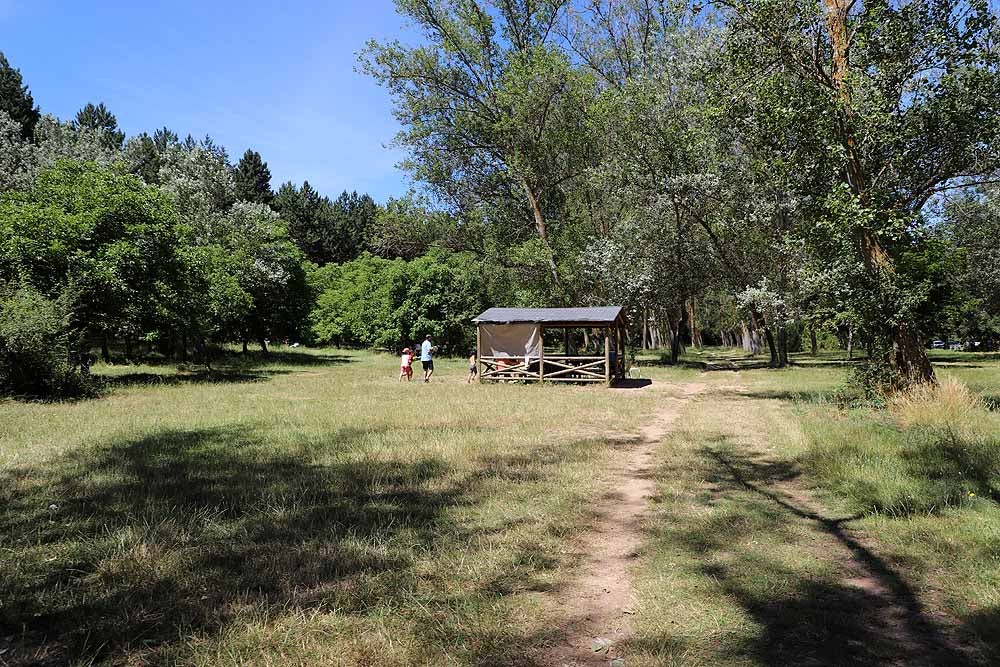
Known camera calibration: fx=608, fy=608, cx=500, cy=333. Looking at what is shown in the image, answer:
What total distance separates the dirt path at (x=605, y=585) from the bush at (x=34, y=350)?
16.3 m

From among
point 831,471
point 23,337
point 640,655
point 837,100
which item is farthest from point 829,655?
point 23,337

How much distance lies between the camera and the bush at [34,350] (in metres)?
16.2

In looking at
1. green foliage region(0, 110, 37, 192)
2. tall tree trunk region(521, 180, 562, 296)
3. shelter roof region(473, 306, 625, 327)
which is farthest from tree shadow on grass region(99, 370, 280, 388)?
tall tree trunk region(521, 180, 562, 296)

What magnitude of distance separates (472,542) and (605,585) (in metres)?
1.24

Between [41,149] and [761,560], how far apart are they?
41.4 meters

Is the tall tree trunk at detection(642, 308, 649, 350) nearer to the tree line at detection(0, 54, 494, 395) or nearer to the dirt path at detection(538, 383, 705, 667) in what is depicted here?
the tree line at detection(0, 54, 494, 395)

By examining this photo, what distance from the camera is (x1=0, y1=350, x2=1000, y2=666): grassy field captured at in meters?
3.51

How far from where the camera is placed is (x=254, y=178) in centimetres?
6384

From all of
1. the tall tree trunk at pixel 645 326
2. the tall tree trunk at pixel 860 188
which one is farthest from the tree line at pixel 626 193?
the tall tree trunk at pixel 645 326

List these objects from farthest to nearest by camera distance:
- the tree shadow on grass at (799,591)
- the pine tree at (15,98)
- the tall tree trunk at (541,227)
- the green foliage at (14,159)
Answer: the pine tree at (15,98)
the tall tree trunk at (541,227)
the green foliage at (14,159)
the tree shadow on grass at (799,591)

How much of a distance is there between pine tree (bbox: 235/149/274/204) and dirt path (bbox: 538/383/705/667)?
60.6m

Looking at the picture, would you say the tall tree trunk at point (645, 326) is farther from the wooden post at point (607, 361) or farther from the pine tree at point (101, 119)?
the pine tree at point (101, 119)

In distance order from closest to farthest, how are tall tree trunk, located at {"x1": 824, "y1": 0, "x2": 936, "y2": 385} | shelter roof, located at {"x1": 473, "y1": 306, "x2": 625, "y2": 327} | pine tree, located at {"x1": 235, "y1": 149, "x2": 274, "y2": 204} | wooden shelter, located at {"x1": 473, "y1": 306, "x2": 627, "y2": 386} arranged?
tall tree trunk, located at {"x1": 824, "y1": 0, "x2": 936, "y2": 385}
shelter roof, located at {"x1": 473, "y1": 306, "x2": 625, "y2": 327}
wooden shelter, located at {"x1": 473, "y1": 306, "x2": 627, "y2": 386}
pine tree, located at {"x1": 235, "y1": 149, "x2": 274, "y2": 204}

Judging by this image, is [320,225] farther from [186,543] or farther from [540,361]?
[186,543]
